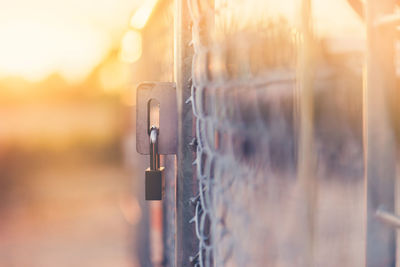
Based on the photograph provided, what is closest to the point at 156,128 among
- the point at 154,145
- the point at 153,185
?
the point at 154,145

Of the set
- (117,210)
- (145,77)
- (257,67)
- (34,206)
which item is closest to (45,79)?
(34,206)

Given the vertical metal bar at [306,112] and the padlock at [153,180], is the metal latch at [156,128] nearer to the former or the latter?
the padlock at [153,180]

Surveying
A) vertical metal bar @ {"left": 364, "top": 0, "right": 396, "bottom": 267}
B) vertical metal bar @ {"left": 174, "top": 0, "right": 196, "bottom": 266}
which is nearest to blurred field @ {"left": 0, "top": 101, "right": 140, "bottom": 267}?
vertical metal bar @ {"left": 174, "top": 0, "right": 196, "bottom": 266}

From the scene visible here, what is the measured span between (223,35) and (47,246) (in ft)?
13.5

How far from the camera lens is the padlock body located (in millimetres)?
1053

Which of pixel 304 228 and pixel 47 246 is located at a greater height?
pixel 304 228

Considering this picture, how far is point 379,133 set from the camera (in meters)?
0.57

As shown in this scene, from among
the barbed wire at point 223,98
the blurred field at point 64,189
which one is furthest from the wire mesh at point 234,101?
the blurred field at point 64,189

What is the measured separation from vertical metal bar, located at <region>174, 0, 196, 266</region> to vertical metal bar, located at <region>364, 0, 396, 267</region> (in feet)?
1.68

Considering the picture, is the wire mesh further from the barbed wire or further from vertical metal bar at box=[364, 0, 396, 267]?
vertical metal bar at box=[364, 0, 396, 267]

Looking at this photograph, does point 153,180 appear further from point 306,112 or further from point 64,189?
point 64,189

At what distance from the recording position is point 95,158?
1187cm

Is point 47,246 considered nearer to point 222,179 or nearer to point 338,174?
point 222,179

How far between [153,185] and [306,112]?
1.51 ft
